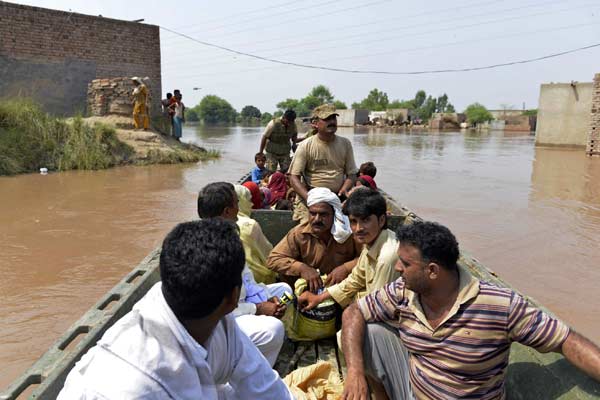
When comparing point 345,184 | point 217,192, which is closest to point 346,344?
point 217,192

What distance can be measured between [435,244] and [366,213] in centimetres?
71

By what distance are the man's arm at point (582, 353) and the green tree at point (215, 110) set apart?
8499 cm

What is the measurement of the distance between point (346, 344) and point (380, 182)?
1124 cm

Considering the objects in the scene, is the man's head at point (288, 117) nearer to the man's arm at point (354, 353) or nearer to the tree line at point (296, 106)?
the man's arm at point (354, 353)

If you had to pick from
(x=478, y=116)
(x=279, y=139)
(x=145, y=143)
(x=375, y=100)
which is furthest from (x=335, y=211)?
(x=375, y=100)

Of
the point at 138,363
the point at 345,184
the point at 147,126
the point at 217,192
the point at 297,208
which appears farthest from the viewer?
the point at 147,126

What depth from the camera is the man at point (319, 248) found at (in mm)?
2791

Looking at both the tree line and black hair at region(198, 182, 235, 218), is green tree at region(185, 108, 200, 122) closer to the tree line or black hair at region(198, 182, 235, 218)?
the tree line

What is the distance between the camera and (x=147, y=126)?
13891 mm

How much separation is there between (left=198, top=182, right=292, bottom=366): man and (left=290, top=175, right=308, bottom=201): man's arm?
4.30 ft

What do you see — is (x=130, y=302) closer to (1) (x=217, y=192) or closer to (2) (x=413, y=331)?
(1) (x=217, y=192)

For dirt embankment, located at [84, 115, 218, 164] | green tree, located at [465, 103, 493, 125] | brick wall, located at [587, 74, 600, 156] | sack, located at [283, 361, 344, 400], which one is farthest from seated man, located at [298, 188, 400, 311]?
green tree, located at [465, 103, 493, 125]

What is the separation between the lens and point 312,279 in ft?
9.00

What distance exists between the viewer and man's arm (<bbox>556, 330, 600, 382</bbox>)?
60.1 inches
